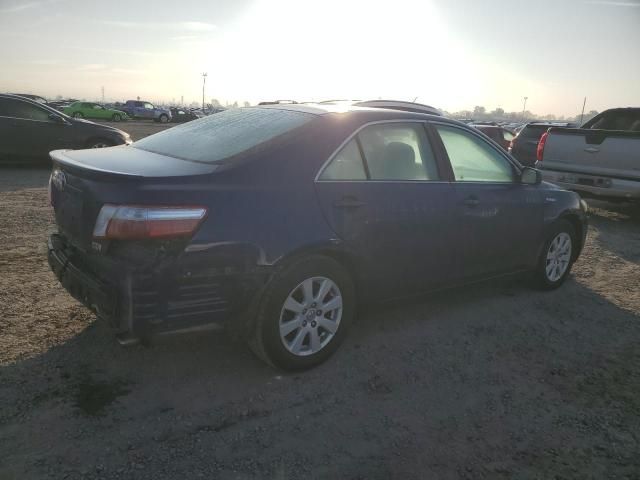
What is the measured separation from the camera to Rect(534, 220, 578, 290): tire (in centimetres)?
498

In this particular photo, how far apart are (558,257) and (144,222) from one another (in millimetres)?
4156

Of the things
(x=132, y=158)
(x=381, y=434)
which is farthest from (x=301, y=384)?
(x=132, y=158)

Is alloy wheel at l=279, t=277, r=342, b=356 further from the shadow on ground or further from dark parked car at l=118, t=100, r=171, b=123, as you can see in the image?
dark parked car at l=118, t=100, r=171, b=123

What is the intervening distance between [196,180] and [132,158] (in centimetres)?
69

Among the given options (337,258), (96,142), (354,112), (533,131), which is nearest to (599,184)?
(533,131)

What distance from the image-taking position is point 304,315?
10.5 feet

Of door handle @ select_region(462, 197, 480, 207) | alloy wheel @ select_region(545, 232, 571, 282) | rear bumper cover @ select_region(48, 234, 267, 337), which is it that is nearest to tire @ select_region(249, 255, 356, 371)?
rear bumper cover @ select_region(48, 234, 267, 337)

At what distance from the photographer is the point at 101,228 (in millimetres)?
2674

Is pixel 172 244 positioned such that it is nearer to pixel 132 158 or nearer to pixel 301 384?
pixel 132 158

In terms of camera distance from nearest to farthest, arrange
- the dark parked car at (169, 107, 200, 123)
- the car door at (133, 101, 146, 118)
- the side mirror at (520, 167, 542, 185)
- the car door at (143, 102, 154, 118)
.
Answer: the side mirror at (520, 167, 542, 185), the car door at (143, 102, 154, 118), the car door at (133, 101, 146, 118), the dark parked car at (169, 107, 200, 123)

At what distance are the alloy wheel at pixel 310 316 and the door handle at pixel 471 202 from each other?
137cm

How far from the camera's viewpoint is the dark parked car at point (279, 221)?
2.65m

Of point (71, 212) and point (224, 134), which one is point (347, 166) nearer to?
point (224, 134)

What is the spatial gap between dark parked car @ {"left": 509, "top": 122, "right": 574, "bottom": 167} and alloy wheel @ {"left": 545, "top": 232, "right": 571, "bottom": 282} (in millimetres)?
8297
